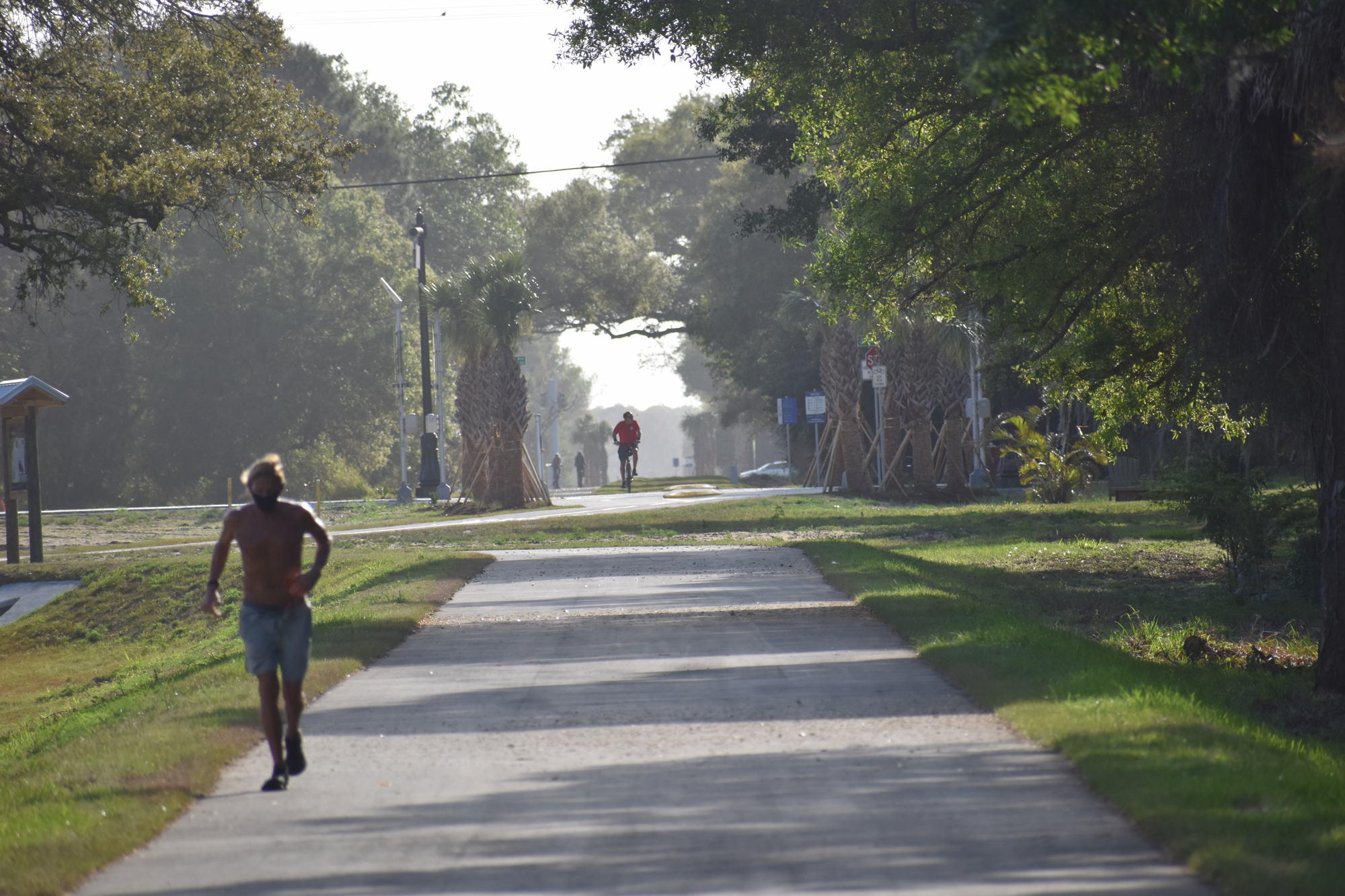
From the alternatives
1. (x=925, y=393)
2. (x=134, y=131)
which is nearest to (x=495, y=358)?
(x=925, y=393)

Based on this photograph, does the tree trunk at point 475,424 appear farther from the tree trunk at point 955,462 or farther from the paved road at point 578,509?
the tree trunk at point 955,462

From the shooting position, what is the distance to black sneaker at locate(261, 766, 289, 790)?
23.4 feet

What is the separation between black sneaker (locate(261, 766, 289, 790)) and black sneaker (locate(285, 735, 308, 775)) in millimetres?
74

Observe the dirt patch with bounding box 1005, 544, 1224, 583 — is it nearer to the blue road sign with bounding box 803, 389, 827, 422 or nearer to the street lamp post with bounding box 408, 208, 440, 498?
the blue road sign with bounding box 803, 389, 827, 422

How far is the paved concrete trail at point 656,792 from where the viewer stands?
564 centimetres

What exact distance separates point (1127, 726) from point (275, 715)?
4.70 m

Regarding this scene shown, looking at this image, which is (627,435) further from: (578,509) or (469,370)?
(469,370)

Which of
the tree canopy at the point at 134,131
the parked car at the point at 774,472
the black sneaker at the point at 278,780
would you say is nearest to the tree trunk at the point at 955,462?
the parked car at the point at 774,472

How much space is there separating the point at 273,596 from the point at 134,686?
8030 millimetres

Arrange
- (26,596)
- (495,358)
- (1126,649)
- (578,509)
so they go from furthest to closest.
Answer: (495,358), (578,509), (26,596), (1126,649)

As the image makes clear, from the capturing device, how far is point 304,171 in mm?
21938

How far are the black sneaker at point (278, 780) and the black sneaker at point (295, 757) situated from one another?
0.24 ft

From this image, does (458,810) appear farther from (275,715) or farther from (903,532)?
(903,532)

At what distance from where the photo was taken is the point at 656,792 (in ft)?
22.7
